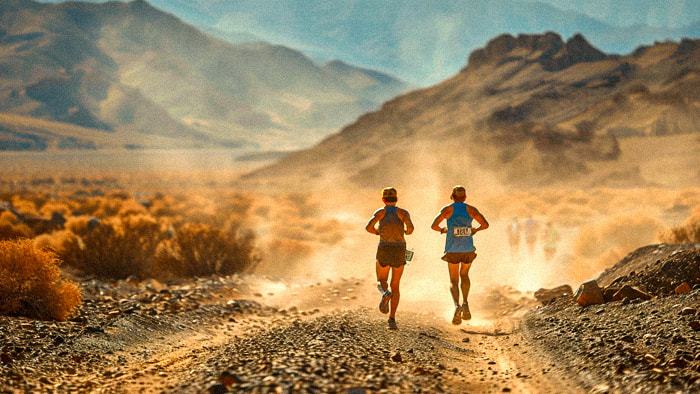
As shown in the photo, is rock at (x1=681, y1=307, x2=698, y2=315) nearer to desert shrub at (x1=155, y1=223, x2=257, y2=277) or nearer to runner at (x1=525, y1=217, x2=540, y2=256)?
desert shrub at (x1=155, y1=223, x2=257, y2=277)

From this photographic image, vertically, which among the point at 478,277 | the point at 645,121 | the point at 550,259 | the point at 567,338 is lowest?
the point at 567,338

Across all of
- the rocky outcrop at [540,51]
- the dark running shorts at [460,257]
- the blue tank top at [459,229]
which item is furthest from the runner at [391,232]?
the rocky outcrop at [540,51]

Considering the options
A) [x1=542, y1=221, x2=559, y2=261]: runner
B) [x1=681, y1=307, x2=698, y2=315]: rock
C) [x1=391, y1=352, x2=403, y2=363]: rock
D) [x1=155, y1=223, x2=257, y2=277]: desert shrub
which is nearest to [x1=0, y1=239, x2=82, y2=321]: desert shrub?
[x1=391, y1=352, x2=403, y2=363]: rock

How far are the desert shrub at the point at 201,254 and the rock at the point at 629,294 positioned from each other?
30.2 feet

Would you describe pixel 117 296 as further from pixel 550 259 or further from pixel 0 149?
pixel 0 149

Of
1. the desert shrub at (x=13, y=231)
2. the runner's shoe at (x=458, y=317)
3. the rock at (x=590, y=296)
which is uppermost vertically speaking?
the rock at (x=590, y=296)

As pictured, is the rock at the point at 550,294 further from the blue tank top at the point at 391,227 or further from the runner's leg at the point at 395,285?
the blue tank top at the point at 391,227

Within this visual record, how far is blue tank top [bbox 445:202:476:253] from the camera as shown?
788cm

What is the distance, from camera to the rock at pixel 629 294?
7513 millimetres

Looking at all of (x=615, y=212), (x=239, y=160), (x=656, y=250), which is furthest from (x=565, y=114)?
(x=239, y=160)

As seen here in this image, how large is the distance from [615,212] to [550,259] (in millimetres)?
14510

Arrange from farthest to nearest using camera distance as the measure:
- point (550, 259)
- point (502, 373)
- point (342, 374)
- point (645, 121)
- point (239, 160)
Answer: point (239, 160)
point (645, 121)
point (550, 259)
point (502, 373)
point (342, 374)

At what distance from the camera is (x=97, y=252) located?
12.9 meters

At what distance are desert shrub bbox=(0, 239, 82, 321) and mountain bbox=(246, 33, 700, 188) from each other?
59.7 meters
